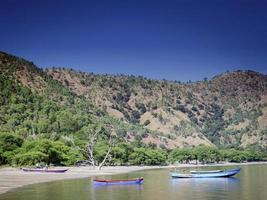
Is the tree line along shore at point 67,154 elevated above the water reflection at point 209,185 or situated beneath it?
elevated above

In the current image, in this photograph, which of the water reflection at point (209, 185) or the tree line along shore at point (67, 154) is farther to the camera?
the tree line along shore at point (67, 154)

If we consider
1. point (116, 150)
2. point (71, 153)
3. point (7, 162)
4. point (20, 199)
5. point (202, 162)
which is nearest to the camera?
point (20, 199)

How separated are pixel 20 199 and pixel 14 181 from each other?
25730mm

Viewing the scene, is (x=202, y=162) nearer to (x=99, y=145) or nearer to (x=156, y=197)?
(x=99, y=145)

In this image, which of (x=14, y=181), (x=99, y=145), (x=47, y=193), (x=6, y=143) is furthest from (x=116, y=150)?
(x=47, y=193)

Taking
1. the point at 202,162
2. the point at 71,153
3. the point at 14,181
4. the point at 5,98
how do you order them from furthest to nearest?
the point at 202,162, the point at 5,98, the point at 71,153, the point at 14,181

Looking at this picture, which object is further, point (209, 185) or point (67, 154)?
point (67, 154)

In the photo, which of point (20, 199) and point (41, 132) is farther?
point (41, 132)

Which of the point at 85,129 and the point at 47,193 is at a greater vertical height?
the point at 85,129

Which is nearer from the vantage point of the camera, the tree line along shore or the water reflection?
the water reflection

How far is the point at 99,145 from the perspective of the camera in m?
154

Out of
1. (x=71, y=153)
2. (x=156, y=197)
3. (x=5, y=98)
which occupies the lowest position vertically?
(x=156, y=197)

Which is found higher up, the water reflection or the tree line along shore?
the tree line along shore

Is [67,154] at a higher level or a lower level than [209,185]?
higher
